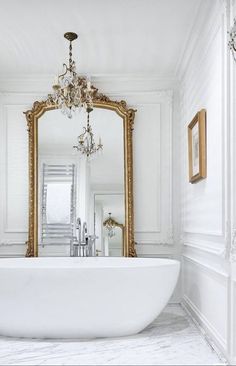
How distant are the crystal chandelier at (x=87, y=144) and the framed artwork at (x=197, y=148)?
1.07 m

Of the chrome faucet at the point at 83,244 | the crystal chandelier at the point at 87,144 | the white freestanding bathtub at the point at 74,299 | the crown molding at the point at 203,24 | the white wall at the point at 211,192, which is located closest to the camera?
the white wall at the point at 211,192

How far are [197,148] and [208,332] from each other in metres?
1.37

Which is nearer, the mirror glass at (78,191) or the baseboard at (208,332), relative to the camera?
the baseboard at (208,332)

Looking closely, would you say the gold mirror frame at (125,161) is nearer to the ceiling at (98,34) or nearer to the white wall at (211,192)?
the ceiling at (98,34)

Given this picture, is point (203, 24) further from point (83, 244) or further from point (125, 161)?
point (83, 244)

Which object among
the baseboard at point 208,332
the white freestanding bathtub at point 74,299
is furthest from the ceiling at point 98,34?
the baseboard at point 208,332

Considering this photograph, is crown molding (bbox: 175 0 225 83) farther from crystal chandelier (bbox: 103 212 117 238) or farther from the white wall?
crystal chandelier (bbox: 103 212 117 238)

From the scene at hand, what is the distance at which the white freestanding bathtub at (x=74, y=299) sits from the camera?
2994 millimetres

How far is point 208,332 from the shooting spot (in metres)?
3.05

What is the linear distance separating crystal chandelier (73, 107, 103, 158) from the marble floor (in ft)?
6.29

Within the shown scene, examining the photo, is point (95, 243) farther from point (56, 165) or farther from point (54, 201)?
point (56, 165)

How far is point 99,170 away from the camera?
4.47 meters

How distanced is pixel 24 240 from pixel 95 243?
735 mm

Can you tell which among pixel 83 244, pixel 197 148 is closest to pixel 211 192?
pixel 197 148
